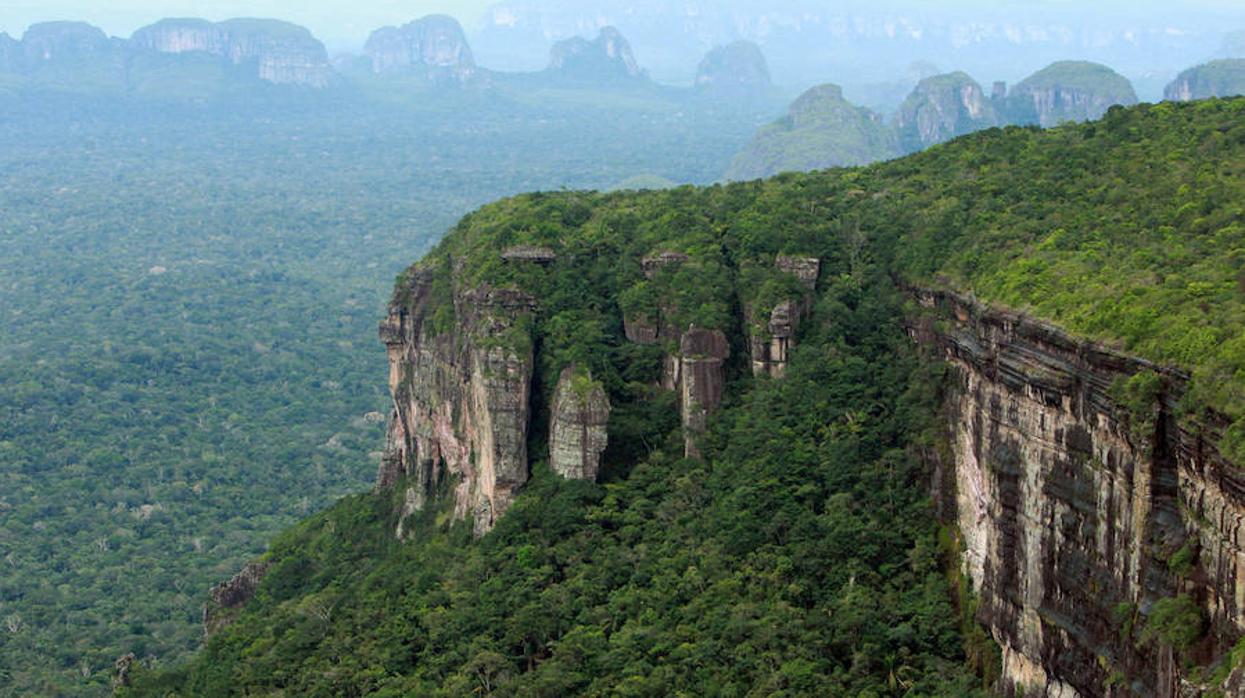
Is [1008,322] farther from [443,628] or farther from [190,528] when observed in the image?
[190,528]

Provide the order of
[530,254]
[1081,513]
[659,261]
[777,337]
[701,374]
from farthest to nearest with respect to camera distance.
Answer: [530,254]
[659,261]
[701,374]
[777,337]
[1081,513]

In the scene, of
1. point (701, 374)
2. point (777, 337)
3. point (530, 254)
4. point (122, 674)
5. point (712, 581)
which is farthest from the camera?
point (122, 674)

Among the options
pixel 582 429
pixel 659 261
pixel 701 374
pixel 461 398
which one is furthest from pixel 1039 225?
pixel 461 398

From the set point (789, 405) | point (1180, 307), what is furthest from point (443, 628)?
point (1180, 307)

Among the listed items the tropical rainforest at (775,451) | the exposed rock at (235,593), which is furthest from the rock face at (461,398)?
the exposed rock at (235,593)

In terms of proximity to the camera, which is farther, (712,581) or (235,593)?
(235,593)

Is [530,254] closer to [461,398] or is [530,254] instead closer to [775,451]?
[461,398]

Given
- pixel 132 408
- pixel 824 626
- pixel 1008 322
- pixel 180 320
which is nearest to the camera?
pixel 1008 322

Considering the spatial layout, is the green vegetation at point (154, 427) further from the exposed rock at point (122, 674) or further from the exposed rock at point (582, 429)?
the exposed rock at point (582, 429)

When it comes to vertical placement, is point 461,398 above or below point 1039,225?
below
